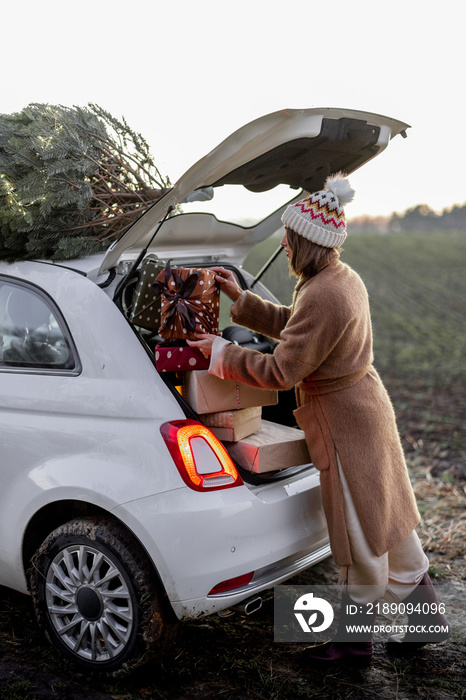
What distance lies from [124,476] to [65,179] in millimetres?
1514

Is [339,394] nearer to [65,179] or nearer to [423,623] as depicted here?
[423,623]

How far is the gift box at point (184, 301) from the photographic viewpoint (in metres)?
2.75

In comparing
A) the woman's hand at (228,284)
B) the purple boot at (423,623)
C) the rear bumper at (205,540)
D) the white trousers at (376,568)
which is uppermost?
the woman's hand at (228,284)

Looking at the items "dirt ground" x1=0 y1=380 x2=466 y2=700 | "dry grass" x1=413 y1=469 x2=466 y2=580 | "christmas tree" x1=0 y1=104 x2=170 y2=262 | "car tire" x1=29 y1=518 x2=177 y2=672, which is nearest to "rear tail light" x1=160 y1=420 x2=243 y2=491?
"car tire" x1=29 y1=518 x2=177 y2=672

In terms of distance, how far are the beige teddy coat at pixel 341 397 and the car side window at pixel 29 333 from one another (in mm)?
737

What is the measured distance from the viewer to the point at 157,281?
279 cm

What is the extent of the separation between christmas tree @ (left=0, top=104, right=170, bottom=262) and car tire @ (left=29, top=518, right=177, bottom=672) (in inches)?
50.9

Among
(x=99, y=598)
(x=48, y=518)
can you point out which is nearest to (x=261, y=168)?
(x=48, y=518)

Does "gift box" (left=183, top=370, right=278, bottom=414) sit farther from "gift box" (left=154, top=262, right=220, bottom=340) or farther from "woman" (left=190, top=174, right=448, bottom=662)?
"gift box" (left=154, top=262, right=220, bottom=340)

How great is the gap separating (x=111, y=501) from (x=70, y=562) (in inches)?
16.1

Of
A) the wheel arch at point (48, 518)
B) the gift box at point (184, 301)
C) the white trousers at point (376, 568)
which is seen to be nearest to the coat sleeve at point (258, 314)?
the gift box at point (184, 301)

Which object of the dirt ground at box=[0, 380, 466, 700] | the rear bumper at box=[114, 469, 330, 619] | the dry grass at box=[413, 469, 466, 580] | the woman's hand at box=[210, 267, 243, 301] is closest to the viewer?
the rear bumper at box=[114, 469, 330, 619]

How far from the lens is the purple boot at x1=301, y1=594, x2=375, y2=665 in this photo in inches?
114

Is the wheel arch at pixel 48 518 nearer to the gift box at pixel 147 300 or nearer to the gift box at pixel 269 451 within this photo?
the gift box at pixel 269 451
